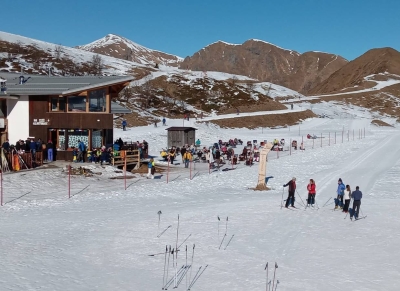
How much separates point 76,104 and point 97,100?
1391mm

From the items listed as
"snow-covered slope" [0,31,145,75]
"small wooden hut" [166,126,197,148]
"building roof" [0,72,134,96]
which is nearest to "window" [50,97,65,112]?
"building roof" [0,72,134,96]

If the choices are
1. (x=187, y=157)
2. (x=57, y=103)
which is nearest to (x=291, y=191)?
(x=187, y=157)

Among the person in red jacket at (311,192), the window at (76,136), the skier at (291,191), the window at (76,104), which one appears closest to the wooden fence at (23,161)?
the window at (76,136)

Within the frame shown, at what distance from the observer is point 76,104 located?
29453 mm

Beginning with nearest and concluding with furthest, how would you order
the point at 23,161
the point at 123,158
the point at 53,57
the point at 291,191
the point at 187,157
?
1. the point at 291,191
2. the point at 23,161
3. the point at 123,158
4. the point at 187,157
5. the point at 53,57

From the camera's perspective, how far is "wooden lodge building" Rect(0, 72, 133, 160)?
29.1 meters

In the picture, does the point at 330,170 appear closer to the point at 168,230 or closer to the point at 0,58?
the point at 168,230

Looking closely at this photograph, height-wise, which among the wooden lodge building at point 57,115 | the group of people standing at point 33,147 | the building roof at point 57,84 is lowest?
the group of people standing at point 33,147

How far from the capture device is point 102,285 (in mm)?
11070

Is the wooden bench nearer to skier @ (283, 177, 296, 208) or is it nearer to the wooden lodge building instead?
the wooden lodge building

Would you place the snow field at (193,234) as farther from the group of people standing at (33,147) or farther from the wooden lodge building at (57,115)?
the wooden lodge building at (57,115)

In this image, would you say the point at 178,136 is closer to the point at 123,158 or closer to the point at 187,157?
the point at 187,157

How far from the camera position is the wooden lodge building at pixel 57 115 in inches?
1145

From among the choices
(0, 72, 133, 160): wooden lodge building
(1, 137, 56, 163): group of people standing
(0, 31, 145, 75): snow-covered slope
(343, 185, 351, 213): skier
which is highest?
(0, 31, 145, 75): snow-covered slope
